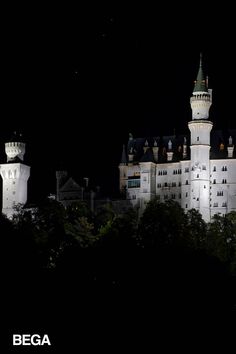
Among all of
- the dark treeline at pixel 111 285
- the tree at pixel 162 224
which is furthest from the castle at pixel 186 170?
the dark treeline at pixel 111 285

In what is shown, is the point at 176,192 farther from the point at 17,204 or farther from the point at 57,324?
the point at 57,324

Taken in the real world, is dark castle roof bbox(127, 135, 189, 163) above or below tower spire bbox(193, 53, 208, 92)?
below

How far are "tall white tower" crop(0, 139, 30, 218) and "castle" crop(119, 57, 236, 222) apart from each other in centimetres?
1274

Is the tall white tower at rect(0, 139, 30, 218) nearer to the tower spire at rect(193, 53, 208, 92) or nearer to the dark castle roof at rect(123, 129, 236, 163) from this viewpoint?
the dark castle roof at rect(123, 129, 236, 163)

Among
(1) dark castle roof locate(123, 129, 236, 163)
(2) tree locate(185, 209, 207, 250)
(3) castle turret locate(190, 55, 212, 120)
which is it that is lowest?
(2) tree locate(185, 209, 207, 250)

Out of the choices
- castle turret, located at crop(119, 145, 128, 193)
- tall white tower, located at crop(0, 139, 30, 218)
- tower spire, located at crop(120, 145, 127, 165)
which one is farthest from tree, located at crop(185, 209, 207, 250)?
tall white tower, located at crop(0, 139, 30, 218)

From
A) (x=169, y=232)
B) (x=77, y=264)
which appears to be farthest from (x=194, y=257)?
(x=169, y=232)

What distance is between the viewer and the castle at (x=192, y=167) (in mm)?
126625

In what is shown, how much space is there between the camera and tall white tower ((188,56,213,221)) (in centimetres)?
12631

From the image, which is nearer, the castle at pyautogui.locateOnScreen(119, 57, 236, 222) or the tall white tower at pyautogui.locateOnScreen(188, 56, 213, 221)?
the tall white tower at pyautogui.locateOnScreen(188, 56, 213, 221)

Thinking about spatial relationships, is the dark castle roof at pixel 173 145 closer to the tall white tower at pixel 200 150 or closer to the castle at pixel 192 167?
the castle at pixel 192 167

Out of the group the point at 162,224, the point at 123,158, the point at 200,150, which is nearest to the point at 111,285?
the point at 162,224

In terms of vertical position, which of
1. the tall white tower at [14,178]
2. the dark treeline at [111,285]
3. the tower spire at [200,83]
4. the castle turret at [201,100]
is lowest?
the dark treeline at [111,285]

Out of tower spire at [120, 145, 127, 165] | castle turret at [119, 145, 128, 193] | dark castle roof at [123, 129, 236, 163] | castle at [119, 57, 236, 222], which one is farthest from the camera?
tower spire at [120, 145, 127, 165]
